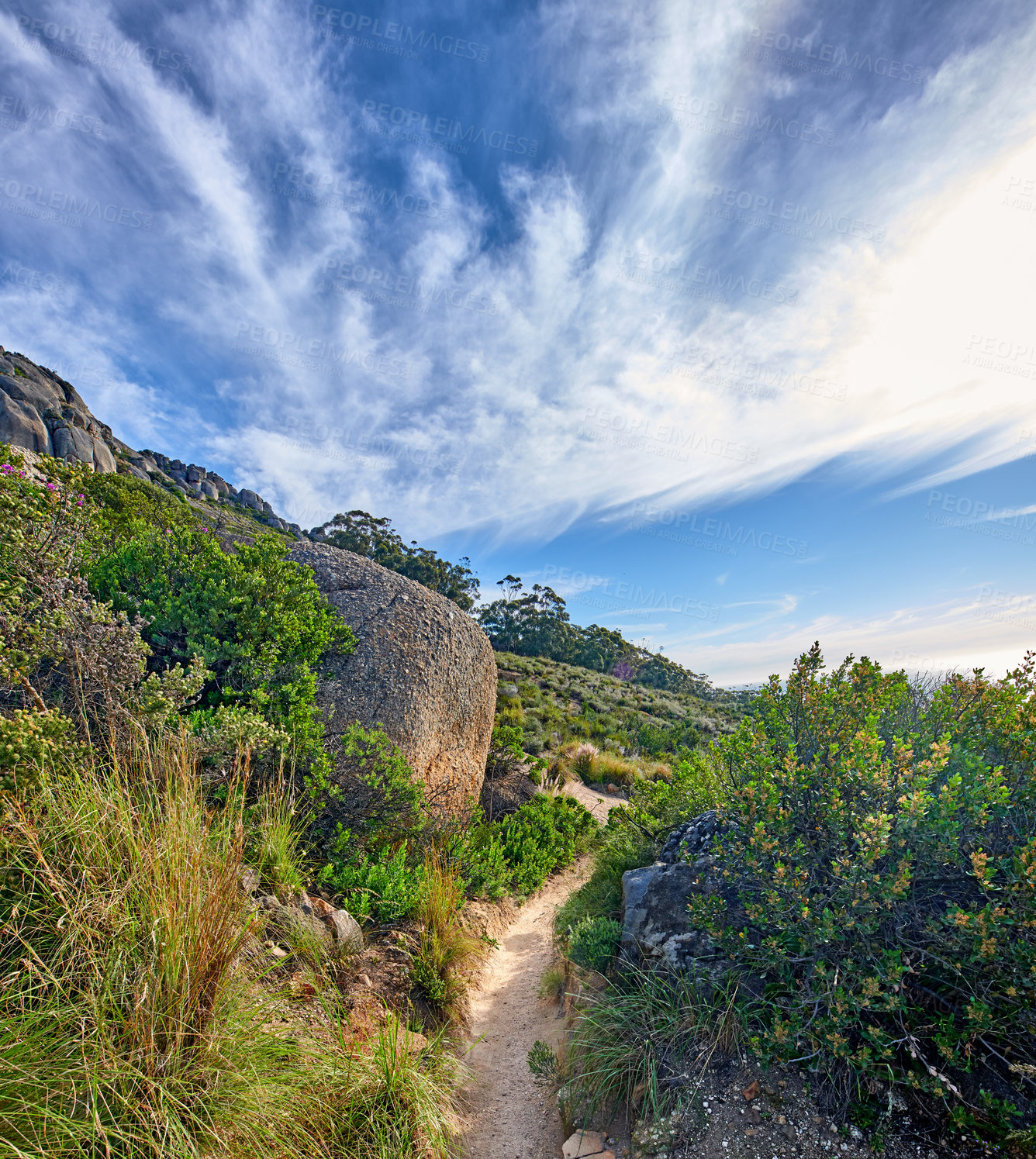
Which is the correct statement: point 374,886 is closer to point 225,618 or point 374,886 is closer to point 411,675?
point 411,675

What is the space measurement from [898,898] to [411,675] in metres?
5.33

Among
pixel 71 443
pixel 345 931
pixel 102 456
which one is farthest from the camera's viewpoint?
pixel 102 456

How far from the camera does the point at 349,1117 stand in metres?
2.69

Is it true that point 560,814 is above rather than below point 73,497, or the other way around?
below

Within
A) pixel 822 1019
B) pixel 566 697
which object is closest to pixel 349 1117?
pixel 822 1019

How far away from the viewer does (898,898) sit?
2.69 m

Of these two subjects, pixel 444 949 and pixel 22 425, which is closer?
pixel 444 949

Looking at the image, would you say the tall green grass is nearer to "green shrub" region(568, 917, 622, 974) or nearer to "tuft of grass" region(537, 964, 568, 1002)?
"green shrub" region(568, 917, 622, 974)

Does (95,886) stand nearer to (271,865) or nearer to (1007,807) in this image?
(271,865)

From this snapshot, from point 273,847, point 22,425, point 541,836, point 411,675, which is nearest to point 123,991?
point 273,847

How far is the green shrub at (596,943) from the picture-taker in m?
4.41

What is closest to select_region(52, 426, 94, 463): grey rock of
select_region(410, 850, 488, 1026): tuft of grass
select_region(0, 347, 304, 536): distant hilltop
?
select_region(0, 347, 304, 536): distant hilltop

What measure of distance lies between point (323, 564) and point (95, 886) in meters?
5.34

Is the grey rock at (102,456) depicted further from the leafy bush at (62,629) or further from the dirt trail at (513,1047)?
the dirt trail at (513,1047)
